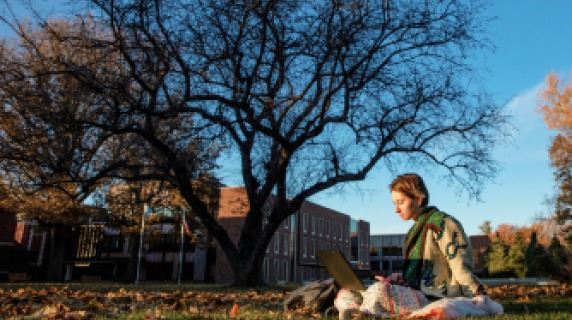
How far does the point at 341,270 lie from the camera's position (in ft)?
15.8

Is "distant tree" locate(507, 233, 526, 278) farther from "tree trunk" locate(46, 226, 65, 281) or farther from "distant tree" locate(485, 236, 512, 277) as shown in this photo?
"tree trunk" locate(46, 226, 65, 281)

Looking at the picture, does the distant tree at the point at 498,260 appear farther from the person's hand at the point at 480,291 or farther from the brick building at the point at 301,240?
the person's hand at the point at 480,291

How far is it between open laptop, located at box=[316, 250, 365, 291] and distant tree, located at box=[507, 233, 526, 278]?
44979mm

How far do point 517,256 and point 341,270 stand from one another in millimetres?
45862

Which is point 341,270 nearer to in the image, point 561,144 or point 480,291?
point 480,291

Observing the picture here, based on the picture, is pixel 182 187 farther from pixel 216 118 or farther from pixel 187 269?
pixel 187 269

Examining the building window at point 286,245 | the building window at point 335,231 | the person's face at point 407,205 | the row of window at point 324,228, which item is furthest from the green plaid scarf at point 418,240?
the building window at point 335,231

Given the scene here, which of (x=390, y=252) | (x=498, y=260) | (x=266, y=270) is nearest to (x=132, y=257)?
(x=266, y=270)

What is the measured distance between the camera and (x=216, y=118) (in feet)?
50.1

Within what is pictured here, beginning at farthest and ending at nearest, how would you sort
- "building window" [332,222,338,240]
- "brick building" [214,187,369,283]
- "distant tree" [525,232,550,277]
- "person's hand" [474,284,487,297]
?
"building window" [332,222,338,240] < "brick building" [214,187,369,283] < "distant tree" [525,232,550,277] < "person's hand" [474,284,487,297]

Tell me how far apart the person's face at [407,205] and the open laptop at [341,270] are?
0.70 metres

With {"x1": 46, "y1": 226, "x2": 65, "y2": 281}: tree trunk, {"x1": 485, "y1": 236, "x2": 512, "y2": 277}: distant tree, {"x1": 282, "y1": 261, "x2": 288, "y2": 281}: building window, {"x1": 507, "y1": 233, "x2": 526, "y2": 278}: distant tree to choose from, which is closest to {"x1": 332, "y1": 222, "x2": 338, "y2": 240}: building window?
{"x1": 282, "y1": 261, "x2": 288, "y2": 281}: building window

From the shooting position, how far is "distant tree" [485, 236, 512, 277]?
1833 inches

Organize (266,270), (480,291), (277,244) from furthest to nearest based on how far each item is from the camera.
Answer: (277,244) < (266,270) < (480,291)
